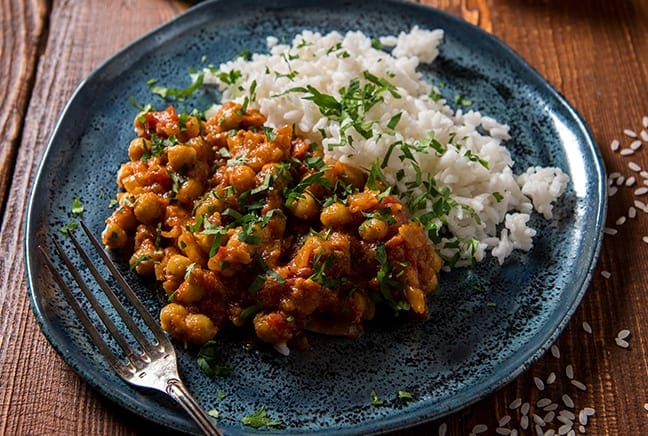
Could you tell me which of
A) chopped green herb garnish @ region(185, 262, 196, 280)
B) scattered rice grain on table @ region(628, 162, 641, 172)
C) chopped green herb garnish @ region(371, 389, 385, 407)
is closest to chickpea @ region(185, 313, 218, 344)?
chopped green herb garnish @ region(185, 262, 196, 280)

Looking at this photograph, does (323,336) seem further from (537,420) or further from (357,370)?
(537,420)

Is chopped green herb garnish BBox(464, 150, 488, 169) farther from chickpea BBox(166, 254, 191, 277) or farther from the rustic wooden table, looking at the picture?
chickpea BBox(166, 254, 191, 277)

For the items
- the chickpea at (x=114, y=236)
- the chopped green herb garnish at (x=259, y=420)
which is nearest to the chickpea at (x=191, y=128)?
the chickpea at (x=114, y=236)

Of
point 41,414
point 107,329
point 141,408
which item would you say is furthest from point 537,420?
point 41,414

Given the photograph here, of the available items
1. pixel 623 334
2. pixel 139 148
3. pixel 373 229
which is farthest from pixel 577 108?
pixel 139 148

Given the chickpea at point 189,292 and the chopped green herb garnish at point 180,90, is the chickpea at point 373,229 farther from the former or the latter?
the chopped green herb garnish at point 180,90
